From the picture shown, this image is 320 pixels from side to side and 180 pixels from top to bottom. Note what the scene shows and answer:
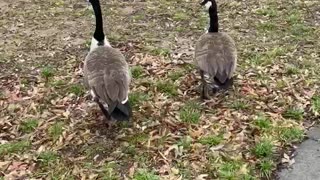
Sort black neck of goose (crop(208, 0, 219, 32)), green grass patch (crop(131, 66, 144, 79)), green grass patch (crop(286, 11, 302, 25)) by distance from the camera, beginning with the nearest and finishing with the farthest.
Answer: black neck of goose (crop(208, 0, 219, 32))
green grass patch (crop(131, 66, 144, 79))
green grass patch (crop(286, 11, 302, 25))

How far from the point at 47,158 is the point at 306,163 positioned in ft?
8.50

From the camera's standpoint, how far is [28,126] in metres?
6.00

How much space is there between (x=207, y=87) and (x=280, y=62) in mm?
1494

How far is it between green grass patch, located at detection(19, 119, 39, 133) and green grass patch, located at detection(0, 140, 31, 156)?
0.96 feet

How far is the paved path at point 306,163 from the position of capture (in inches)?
203

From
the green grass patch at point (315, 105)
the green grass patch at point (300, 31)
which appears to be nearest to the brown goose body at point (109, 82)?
the green grass patch at point (315, 105)

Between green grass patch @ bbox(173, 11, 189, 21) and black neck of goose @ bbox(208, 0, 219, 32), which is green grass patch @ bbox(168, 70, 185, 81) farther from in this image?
green grass patch @ bbox(173, 11, 189, 21)

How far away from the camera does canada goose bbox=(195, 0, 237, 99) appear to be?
6.00 meters

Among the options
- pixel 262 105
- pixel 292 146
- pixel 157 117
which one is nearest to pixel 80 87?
pixel 157 117

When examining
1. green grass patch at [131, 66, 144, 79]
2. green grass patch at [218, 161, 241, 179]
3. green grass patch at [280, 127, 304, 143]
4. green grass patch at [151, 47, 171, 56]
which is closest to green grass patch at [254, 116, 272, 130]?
green grass patch at [280, 127, 304, 143]

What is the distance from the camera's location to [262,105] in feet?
20.8

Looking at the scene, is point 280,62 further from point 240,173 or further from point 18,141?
point 18,141

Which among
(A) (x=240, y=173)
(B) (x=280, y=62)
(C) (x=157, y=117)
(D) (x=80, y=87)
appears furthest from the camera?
(B) (x=280, y=62)

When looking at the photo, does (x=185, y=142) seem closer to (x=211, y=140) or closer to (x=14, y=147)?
(x=211, y=140)
